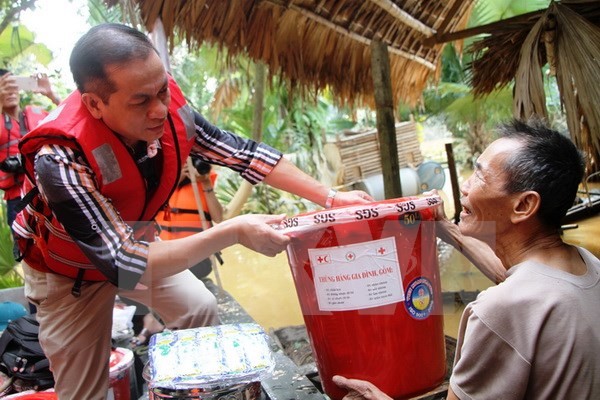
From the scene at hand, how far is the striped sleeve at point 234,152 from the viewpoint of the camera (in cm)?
218

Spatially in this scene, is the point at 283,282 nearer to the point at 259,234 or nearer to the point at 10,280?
the point at 10,280

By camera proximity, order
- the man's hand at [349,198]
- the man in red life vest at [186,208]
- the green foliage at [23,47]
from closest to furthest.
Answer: the man's hand at [349,198] < the man in red life vest at [186,208] < the green foliage at [23,47]

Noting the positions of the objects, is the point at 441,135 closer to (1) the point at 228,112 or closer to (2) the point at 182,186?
(1) the point at 228,112

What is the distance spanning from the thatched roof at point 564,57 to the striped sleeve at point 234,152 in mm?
1713

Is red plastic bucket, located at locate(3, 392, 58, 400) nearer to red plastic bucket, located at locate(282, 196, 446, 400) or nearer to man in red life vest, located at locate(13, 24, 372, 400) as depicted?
man in red life vest, located at locate(13, 24, 372, 400)

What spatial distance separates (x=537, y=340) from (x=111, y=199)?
1.36 meters

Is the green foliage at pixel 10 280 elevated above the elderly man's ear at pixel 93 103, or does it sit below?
below

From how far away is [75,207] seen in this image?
1.57m

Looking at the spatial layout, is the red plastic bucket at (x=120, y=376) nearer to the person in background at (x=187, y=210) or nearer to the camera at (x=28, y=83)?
the person in background at (x=187, y=210)

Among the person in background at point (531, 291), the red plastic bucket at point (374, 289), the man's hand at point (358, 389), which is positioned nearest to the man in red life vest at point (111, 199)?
the red plastic bucket at point (374, 289)

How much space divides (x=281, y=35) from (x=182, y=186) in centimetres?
134

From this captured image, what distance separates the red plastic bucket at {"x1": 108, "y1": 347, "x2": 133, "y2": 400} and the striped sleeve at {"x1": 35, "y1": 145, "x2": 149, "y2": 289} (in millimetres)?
998

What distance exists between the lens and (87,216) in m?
1.58

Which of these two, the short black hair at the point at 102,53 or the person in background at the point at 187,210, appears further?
the person in background at the point at 187,210
